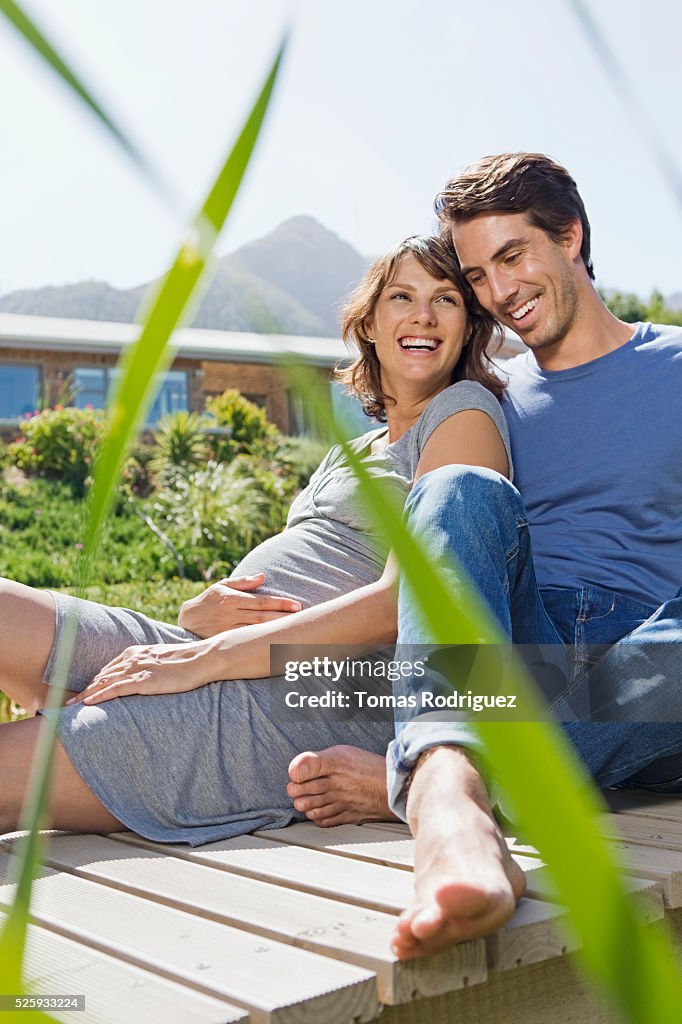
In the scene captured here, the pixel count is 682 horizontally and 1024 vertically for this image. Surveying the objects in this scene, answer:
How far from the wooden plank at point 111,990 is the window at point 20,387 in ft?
51.0

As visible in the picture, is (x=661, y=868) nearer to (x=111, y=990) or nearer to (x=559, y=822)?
(x=111, y=990)

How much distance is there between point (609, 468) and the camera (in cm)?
232

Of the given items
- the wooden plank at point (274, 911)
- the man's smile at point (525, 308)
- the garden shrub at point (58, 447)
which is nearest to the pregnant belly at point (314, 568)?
the wooden plank at point (274, 911)

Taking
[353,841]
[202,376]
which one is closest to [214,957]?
[353,841]

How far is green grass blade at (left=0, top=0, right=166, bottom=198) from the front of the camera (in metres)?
0.28

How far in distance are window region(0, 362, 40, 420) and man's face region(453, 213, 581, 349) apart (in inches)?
566

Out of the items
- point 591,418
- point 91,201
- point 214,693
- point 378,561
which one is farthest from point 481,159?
point 91,201

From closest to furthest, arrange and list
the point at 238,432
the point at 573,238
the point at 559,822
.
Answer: the point at 559,822 → the point at 573,238 → the point at 238,432

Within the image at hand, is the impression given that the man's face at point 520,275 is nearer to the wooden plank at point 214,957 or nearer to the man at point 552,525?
the man at point 552,525

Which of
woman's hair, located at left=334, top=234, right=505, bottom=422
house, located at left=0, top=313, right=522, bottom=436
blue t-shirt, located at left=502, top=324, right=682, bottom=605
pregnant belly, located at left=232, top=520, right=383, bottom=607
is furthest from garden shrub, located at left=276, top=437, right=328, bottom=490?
pregnant belly, located at left=232, top=520, right=383, bottom=607

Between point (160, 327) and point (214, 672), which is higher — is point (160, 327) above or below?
below

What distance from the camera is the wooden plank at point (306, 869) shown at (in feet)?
4.53

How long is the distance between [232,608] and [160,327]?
74.8 inches

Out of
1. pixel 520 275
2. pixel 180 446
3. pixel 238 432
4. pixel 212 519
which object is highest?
pixel 238 432
